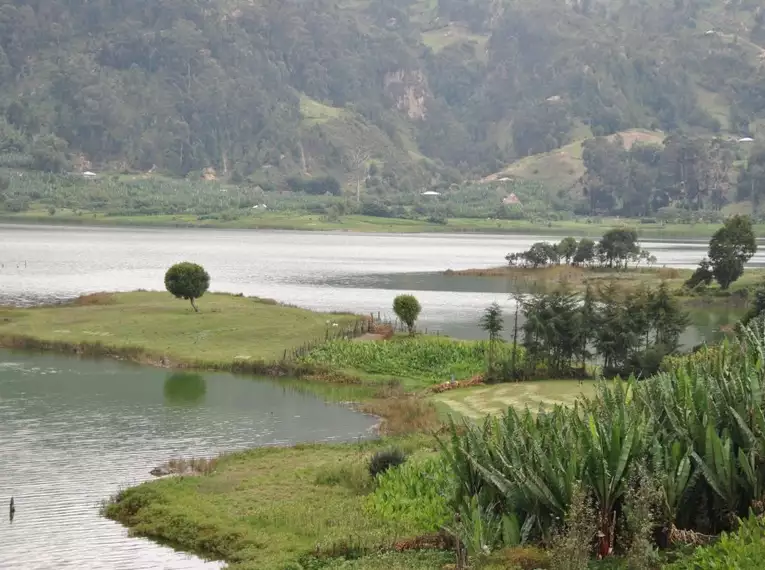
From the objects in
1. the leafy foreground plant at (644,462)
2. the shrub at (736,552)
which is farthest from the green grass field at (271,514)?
the shrub at (736,552)

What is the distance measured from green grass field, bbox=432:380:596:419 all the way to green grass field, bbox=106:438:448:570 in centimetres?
821

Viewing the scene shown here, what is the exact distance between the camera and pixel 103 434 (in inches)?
1711

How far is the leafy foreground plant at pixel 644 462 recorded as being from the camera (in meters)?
21.2

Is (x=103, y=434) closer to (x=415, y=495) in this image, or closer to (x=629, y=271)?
(x=415, y=495)

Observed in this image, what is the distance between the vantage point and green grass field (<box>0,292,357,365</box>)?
209ft

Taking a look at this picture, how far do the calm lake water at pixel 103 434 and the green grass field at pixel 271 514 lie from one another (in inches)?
34.8

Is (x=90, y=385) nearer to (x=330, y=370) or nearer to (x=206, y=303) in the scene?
(x=330, y=370)

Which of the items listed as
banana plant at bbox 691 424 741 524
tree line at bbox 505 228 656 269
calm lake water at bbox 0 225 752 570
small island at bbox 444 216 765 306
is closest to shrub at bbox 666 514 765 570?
banana plant at bbox 691 424 741 524

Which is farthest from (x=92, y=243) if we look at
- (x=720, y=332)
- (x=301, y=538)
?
(x=301, y=538)

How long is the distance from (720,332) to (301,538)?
58291 millimetres

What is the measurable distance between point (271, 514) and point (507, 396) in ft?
68.0

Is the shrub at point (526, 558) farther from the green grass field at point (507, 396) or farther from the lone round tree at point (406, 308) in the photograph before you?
the lone round tree at point (406, 308)

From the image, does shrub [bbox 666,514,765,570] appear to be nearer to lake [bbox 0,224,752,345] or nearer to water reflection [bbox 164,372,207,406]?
water reflection [bbox 164,372,207,406]

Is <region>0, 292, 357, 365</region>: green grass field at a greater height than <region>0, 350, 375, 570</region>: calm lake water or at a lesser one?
greater
